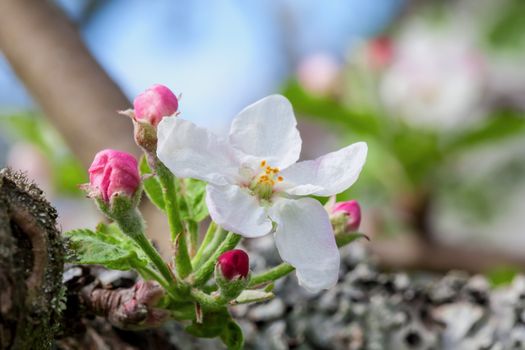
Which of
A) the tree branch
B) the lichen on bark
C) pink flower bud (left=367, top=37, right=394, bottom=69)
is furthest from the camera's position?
pink flower bud (left=367, top=37, right=394, bottom=69)

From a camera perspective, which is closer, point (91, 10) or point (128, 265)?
point (128, 265)

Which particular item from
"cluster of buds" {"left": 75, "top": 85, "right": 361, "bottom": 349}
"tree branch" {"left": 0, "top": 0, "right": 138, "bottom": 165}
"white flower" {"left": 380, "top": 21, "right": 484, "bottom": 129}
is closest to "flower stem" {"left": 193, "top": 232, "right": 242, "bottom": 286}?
"cluster of buds" {"left": 75, "top": 85, "right": 361, "bottom": 349}

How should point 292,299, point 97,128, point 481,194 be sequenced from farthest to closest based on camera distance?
1. point 481,194
2. point 97,128
3. point 292,299

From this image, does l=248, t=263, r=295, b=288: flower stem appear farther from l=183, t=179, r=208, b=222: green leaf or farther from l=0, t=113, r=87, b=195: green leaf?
l=0, t=113, r=87, b=195: green leaf

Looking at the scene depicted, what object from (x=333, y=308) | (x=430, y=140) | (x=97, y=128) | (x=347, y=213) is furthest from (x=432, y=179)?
(x=347, y=213)

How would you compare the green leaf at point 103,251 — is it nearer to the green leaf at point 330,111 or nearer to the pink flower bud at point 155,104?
the pink flower bud at point 155,104

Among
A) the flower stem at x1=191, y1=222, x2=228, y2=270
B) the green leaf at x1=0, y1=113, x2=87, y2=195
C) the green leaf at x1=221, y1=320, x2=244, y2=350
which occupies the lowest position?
the green leaf at x1=221, y1=320, x2=244, y2=350

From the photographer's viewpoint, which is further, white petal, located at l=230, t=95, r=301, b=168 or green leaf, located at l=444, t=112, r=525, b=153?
green leaf, located at l=444, t=112, r=525, b=153

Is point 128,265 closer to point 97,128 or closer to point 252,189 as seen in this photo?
point 252,189
